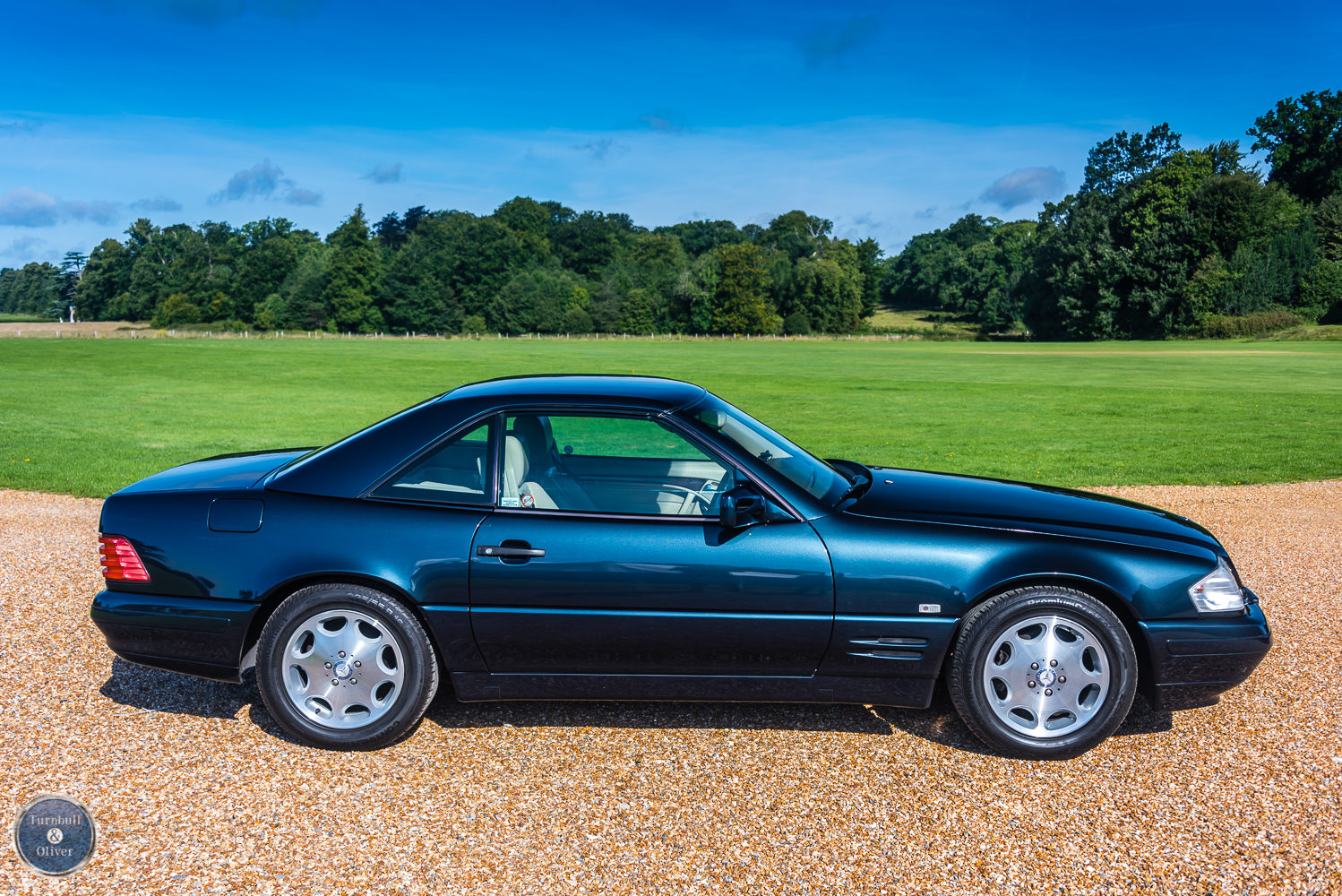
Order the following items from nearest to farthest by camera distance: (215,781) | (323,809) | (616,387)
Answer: (323,809), (215,781), (616,387)

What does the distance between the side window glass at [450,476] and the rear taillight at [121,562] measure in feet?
3.35

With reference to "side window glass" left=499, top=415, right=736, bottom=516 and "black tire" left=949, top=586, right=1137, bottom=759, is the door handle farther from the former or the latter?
"black tire" left=949, top=586, right=1137, bottom=759

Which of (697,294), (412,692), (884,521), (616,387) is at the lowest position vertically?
(412,692)

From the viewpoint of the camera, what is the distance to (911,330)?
104938 millimetres

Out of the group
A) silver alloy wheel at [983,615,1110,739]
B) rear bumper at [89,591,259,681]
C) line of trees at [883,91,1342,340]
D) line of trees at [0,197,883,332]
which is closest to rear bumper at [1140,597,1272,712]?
silver alloy wheel at [983,615,1110,739]

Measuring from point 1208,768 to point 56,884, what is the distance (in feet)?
13.1

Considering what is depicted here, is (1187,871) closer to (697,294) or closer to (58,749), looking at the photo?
(58,749)

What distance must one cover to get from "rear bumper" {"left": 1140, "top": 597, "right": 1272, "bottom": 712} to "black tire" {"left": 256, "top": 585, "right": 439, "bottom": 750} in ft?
9.24

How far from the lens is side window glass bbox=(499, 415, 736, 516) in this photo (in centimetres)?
377

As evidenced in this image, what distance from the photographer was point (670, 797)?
3.35m

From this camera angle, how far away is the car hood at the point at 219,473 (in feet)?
13.1

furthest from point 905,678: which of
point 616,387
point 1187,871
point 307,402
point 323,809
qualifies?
point 307,402

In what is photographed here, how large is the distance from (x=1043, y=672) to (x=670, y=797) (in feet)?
4.98

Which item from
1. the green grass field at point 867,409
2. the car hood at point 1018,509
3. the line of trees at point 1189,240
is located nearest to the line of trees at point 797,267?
the line of trees at point 1189,240
